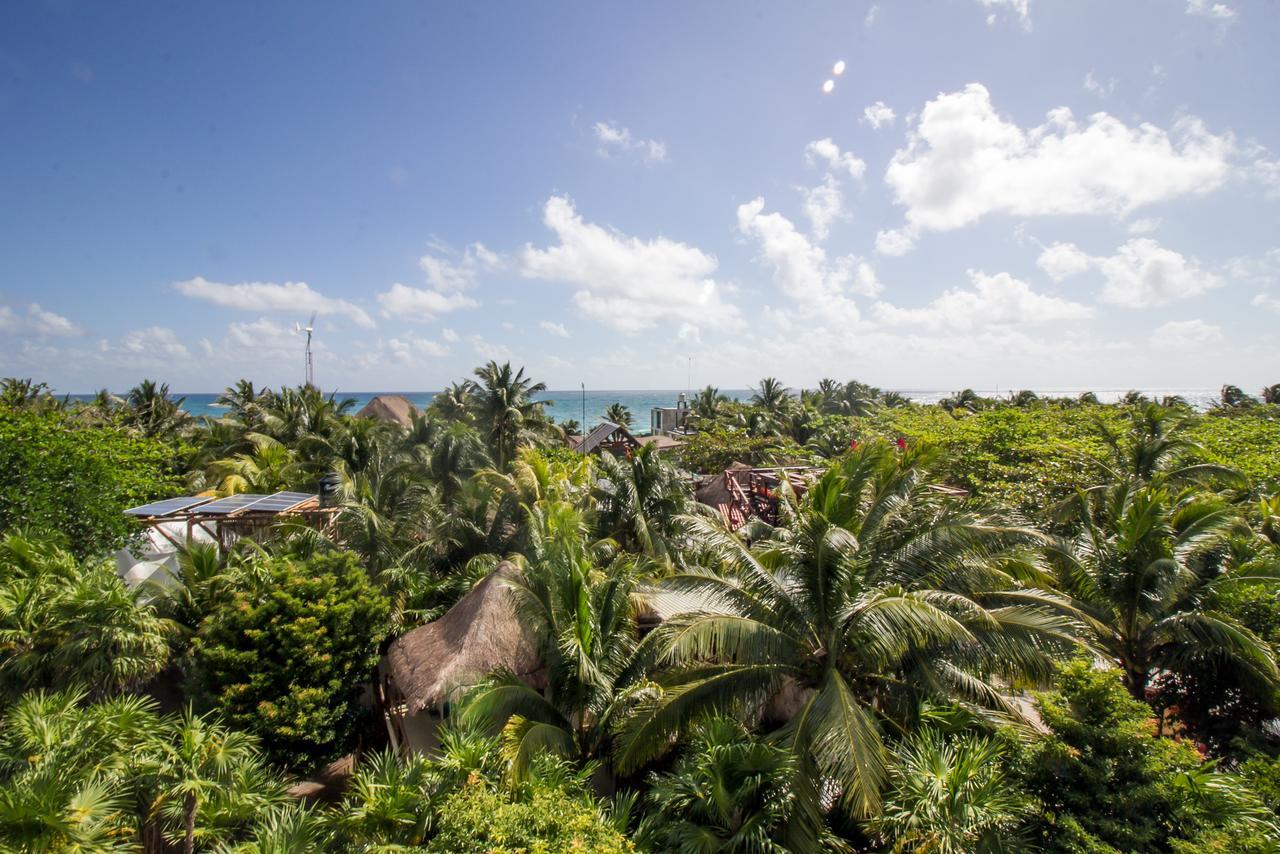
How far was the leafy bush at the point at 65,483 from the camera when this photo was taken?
1227 centimetres

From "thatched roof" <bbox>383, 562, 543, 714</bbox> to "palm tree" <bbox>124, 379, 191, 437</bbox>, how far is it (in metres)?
29.8

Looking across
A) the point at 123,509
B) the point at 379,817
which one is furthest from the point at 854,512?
the point at 123,509

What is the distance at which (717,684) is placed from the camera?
805 centimetres

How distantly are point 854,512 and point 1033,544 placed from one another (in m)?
2.88

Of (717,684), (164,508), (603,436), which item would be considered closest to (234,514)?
(164,508)

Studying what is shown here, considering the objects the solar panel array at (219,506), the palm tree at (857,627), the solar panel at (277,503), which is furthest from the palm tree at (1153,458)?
the solar panel array at (219,506)

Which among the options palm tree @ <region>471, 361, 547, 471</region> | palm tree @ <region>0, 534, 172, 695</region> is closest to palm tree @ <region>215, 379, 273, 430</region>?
palm tree @ <region>471, 361, 547, 471</region>

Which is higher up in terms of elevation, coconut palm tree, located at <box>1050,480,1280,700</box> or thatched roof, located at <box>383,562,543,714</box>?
coconut palm tree, located at <box>1050,480,1280,700</box>

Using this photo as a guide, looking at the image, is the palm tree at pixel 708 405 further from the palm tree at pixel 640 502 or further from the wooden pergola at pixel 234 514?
the wooden pergola at pixel 234 514

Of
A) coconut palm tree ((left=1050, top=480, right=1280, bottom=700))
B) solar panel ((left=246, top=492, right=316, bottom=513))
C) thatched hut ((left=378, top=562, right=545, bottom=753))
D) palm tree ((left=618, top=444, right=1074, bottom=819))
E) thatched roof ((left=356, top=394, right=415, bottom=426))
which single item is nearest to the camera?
palm tree ((left=618, top=444, right=1074, bottom=819))

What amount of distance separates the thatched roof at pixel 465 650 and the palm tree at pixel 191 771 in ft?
9.24

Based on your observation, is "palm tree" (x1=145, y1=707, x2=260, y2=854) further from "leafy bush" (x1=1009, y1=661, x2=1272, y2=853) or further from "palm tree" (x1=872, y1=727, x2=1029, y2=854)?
"leafy bush" (x1=1009, y1=661, x2=1272, y2=853)

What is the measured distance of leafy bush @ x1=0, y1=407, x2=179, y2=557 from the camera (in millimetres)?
12266

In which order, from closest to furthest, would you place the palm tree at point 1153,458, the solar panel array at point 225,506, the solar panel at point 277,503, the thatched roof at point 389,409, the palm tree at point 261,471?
the palm tree at point 1153,458 → the solar panel array at point 225,506 → the solar panel at point 277,503 → the palm tree at point 261,471 → the thatched roof at point 389,409
